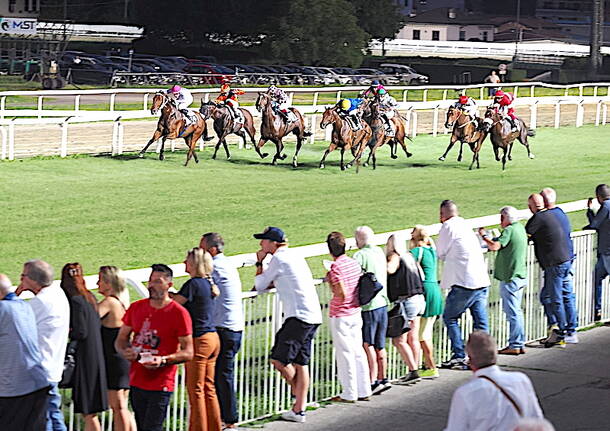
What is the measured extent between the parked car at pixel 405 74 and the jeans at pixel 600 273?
4145 centimetres

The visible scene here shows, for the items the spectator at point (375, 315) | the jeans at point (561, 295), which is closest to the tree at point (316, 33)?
the jeans at point (561, 295)

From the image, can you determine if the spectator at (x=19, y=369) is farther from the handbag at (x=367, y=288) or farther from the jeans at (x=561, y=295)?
the jeans at (x=561, y=295)

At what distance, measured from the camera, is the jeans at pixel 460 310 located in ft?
29.1

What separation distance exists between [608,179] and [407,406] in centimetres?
1353

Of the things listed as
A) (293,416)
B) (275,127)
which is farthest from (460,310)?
(275,127)

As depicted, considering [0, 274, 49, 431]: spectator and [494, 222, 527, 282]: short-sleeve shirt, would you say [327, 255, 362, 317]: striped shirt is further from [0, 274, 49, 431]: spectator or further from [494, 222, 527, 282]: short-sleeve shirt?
[0, 274, 49, 431]: spectator

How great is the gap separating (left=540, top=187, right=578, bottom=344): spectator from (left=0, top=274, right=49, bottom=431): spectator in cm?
477

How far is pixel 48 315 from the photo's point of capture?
237 inches

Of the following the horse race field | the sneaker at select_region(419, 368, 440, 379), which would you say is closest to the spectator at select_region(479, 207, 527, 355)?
the sneaker at select_region(419, 368, 440, 379)

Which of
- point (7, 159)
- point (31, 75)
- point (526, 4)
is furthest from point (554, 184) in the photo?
point (526, 4)

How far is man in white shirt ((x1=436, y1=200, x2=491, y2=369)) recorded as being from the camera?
8828mm

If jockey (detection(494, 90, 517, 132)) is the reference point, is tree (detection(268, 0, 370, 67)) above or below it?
above

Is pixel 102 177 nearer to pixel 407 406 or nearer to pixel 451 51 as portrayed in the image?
pixel 407 406

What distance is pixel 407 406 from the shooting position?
791cm
